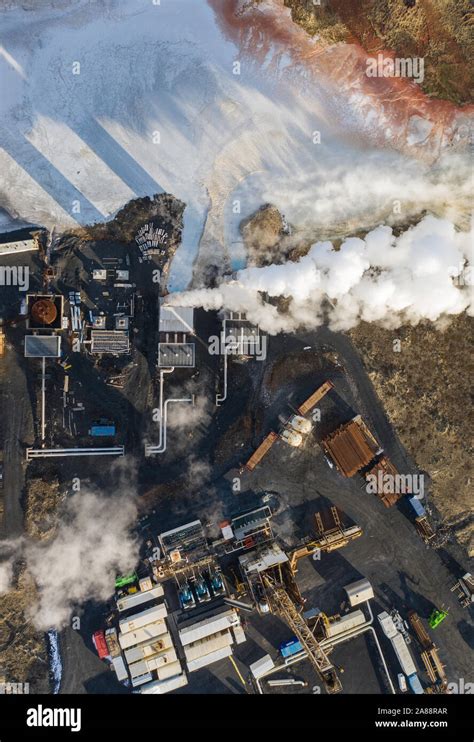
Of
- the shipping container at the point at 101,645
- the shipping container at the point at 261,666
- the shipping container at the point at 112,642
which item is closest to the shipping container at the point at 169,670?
the shipping container at the point at 112,642

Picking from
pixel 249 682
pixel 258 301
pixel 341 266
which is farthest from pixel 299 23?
pixel 249 682

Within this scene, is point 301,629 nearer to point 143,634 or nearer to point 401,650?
point 401,650

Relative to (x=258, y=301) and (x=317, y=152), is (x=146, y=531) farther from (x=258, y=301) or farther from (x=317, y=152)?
(x=317, y=152)

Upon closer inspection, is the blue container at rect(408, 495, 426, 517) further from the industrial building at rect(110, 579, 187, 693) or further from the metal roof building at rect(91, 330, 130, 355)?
the metal roof building at rect(91, 330, 130, 355)

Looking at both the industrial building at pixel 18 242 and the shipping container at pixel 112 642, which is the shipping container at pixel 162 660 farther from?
the industrial building at pixel 18 242

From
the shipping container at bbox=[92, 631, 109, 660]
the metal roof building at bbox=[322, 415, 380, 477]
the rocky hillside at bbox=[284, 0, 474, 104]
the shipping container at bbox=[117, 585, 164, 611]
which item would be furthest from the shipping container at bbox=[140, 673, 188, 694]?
the rocky hillside at bbox=[284, 0, 474, 104]

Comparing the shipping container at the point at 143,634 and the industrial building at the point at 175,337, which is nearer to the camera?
the shipping container at the point at 143,634
